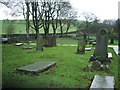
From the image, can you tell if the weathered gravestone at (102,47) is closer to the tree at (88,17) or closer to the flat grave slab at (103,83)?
the flat grave slab at (103,83)

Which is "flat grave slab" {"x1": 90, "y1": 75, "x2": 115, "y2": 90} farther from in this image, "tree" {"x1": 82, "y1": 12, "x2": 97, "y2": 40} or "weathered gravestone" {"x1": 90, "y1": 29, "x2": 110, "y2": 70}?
"tree" {"x1": 82, "y1": 12, "x2": 97, "y2": 40}

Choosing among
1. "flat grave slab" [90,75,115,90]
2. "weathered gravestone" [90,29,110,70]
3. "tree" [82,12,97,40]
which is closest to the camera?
"flat grave slab" [90,75,115,90]

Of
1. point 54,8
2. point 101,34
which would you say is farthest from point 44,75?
point 54,8

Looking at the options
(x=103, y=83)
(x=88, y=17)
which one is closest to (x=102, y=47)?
(x=103, y=83)

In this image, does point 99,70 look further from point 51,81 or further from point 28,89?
point 28,89

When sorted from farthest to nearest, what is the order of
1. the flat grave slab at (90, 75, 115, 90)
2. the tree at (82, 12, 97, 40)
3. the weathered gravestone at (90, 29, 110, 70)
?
the tree at (82, 12, 97, 40)
the weathered gravestone at (90, 29, 110, 70)
the flat grave slab at (90, 75, 115, 90)

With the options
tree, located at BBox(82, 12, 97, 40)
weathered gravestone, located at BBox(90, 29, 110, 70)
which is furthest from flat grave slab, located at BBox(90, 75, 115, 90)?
tree, located at BBox(82, 12, 97, 40)

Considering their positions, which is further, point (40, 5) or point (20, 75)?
point (40, 5)

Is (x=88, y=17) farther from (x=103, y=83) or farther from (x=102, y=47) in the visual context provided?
(x=103, y=83)

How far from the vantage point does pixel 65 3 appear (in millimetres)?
31016

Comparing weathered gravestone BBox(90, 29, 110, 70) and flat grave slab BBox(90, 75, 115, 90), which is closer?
flat grave slab BBox(90, 75, 115, 90)

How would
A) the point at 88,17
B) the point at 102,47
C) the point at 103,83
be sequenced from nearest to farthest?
the point at 103,83
the point at 102,47
the point at 88,17

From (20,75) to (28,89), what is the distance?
1.75 m

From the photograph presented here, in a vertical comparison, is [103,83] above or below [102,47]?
below
